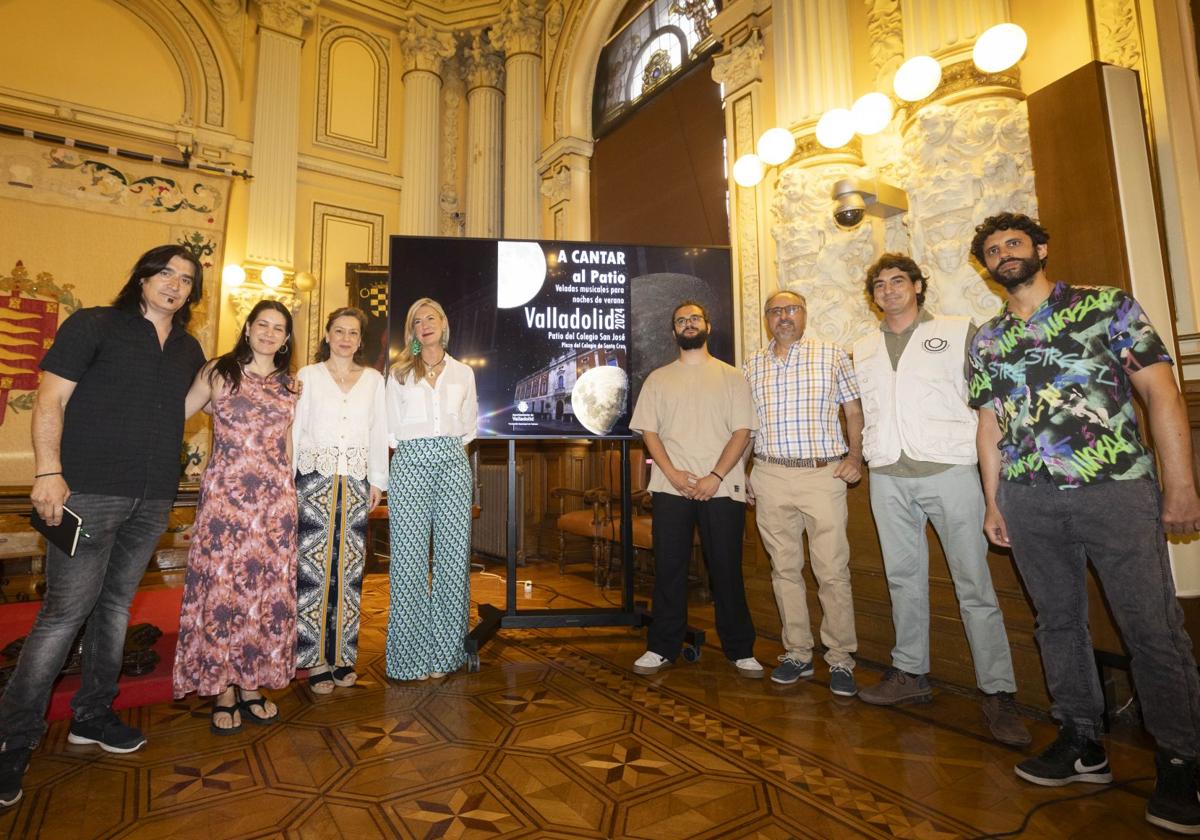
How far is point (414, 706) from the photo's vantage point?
7.75 ft

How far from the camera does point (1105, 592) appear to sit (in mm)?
1707

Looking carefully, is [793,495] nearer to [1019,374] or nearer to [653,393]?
[653,393]

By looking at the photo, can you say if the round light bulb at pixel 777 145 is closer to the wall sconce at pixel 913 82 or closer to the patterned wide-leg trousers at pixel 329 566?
the wall sconce at pixel 913 82

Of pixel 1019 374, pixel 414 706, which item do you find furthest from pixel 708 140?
pixel 414 706

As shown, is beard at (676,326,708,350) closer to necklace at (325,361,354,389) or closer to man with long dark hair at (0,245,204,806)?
necklace at (325,361,354,389)

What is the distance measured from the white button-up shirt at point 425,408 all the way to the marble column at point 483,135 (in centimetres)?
489

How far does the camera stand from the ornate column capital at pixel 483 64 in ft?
24.6

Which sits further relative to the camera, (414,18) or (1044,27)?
(414,18)

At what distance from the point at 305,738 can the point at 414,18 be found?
7.84m

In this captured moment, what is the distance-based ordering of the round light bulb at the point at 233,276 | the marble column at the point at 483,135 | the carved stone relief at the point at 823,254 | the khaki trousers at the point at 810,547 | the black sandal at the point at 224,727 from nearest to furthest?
1. the black sandal at the point at 224,727
2. the khaki trousers at the point at 810,547
3. the carved stone relief at the point at 823,254
4. the round light bulb at the point at 233,276
5. the marble column at the point at 483,135

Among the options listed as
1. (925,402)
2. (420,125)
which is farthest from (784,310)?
(420,125)

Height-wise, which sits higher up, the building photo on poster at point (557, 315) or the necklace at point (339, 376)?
the building photo on poster at point (557, 315)

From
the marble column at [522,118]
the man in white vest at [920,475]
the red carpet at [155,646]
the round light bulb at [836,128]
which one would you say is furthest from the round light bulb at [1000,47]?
the marble column at [522,118]

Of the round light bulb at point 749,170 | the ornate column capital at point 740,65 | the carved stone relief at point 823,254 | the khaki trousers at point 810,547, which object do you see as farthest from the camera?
the ornate column capital at point 740,65
